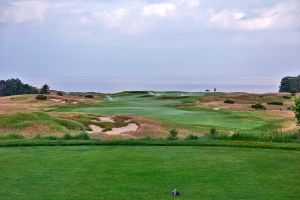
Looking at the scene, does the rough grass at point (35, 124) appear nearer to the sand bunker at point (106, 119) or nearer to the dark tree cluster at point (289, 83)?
the sand bunker at point (106, 119)

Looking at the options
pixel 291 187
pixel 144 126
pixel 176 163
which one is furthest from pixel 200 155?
pixel 144 126

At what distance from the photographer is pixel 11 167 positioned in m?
10.2

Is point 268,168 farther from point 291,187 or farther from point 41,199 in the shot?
point 41,199

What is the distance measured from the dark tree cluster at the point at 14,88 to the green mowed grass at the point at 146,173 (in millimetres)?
83201

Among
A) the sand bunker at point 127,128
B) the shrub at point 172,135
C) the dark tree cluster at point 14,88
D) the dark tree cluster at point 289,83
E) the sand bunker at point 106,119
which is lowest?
the sand bunker at point 127,128

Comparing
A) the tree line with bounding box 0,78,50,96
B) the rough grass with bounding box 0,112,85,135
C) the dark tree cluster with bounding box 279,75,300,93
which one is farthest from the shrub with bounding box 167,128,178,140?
the dark tree cluster with bounding box 279,75,300,93

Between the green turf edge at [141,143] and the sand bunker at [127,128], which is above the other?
the green turf edge at [141,143]

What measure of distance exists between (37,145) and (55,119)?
54.6ft

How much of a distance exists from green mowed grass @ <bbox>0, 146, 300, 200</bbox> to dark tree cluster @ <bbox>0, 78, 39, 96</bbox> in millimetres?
83201

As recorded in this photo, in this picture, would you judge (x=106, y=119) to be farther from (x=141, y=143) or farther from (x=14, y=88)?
(x=14, y=88)

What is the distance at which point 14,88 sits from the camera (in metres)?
96.6

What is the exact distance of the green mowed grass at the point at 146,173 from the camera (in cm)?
800

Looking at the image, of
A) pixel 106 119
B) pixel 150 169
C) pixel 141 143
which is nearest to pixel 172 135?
pixel 141 143

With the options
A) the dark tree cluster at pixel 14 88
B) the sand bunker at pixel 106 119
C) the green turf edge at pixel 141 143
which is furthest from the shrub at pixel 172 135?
the dark tree cluster at pixel 14 88
